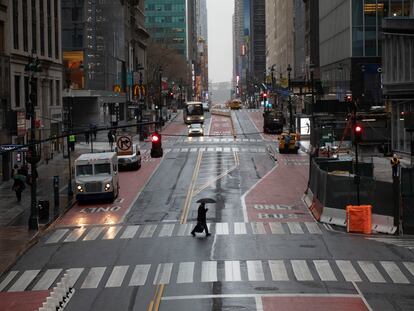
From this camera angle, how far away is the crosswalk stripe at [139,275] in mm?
25142

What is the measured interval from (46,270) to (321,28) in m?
84.5

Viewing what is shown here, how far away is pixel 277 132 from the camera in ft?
330

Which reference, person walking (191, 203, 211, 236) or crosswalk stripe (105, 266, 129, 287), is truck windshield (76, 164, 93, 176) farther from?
crosswalk stripe (105, 266, 129, 287)

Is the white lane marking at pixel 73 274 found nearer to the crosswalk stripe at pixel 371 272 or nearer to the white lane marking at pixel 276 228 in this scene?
the crosswalk stripe at pixel 371 272

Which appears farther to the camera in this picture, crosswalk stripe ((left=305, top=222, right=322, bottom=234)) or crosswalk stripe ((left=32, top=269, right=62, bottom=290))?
crosswalk stripe ((left=305, top=222, right=322, bottom=234))

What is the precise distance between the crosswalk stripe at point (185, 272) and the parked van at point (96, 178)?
17.4m

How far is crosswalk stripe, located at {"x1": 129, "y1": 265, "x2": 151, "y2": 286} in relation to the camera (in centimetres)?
2514

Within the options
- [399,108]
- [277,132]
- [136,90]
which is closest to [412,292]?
[399,108]

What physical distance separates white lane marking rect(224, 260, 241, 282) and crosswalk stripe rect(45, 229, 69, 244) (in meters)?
9.61

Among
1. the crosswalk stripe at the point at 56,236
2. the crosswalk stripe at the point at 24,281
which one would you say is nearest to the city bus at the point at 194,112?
the crosswalk stripe at the point at 56,236

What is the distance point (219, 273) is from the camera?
85.5 ft

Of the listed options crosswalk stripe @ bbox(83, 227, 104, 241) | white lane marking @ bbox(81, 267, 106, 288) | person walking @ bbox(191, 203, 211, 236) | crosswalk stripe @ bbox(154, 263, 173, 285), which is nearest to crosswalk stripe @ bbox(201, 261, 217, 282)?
crosswalk stripe @ bbox(154, 263, 173, 285)

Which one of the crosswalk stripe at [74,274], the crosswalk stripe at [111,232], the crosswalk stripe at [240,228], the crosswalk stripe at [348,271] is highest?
the crosswalk stripe at [240,228]

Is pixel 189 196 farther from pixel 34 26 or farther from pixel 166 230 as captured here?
pixel 34 26
